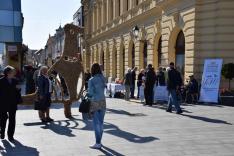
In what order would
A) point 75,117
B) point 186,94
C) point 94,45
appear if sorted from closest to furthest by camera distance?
point 75,117 → point 186,94 → point 94,45

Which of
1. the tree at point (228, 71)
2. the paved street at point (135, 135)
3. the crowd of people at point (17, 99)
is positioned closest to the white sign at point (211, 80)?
the tree at point (228, 71)

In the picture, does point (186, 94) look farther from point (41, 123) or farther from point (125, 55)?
point (125, 55)

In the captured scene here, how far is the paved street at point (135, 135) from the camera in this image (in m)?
8.47

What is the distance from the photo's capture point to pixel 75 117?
546 inches

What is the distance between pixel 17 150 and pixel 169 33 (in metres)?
15.1

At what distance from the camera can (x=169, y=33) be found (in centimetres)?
2250

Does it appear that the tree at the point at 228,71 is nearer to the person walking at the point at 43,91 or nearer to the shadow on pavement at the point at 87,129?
the shadow on pavement at the point at 87,129

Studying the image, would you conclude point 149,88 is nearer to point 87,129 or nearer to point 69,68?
point 69,68

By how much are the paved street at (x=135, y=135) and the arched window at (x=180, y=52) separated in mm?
7251

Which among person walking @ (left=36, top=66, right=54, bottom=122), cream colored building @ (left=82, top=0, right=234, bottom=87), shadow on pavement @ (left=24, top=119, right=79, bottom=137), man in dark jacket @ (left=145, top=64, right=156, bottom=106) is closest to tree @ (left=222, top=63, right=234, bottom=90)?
cream colored building @ (left=82, top=0, right=234, bottom=87)

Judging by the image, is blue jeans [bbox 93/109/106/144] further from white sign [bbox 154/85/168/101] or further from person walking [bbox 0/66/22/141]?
white sign [bbox 154/85/168/101]

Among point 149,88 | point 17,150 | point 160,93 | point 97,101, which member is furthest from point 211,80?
Result: point 17,150

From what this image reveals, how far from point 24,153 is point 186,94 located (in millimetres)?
10924

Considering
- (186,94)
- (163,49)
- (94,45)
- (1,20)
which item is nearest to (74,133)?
(186,94)
